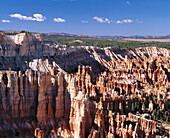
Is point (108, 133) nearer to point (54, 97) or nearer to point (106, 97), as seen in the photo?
point (54, 97)

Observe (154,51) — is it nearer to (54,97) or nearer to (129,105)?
(129,105)

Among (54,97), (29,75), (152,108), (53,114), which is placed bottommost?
(152,108)

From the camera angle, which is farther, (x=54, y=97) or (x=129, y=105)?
(x=129, y=105)

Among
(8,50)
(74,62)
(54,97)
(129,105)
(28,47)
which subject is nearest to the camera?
(54,97)

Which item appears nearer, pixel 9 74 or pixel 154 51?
pixel 9 74

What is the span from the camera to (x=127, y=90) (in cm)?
3794

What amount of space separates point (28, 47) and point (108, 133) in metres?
29.6

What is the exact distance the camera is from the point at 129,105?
30.9 meters

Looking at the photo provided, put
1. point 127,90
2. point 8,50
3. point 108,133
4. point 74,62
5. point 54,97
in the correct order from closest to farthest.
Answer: point 108,133
point 54,97
point 127,90
point 8,50
point 74,62

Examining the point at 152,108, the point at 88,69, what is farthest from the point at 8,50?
the point at 152,108

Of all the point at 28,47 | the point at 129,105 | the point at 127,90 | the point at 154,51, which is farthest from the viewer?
the point at 154,51

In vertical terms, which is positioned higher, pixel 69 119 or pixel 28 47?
pixel 28 47

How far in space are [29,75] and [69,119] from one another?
19.6 feet

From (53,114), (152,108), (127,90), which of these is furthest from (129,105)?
(53,114)
